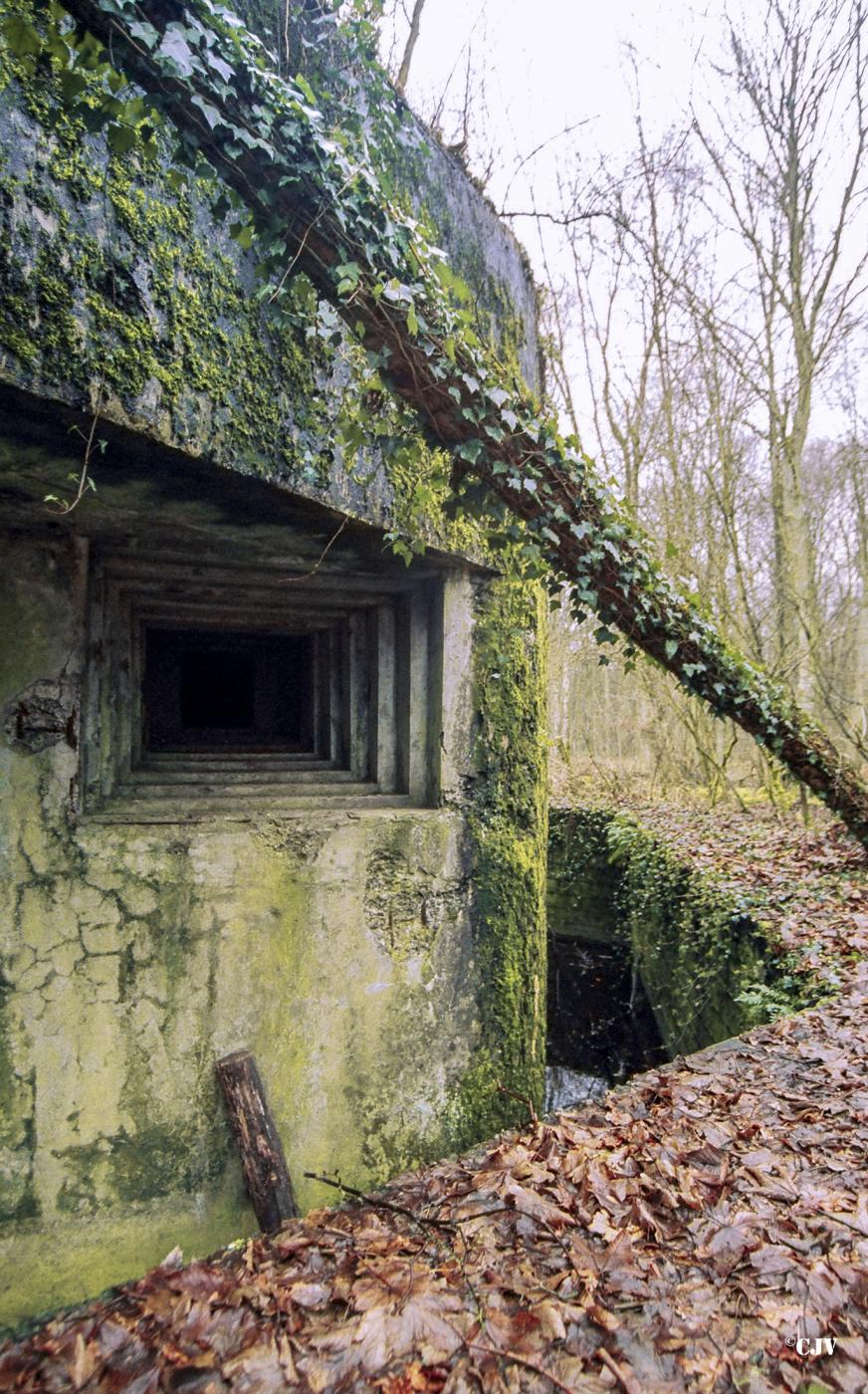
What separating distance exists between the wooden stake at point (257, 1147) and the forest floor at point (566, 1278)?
0.23m

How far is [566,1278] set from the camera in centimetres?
171

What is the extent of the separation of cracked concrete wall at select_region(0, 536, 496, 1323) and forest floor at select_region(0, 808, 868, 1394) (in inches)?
16.2

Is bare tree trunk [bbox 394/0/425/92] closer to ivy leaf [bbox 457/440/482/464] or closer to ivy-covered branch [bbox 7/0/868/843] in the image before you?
ivy-covered branch [bbox 7/0/868/843]

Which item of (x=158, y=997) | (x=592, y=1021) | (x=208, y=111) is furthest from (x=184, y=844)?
(x=592, y=1021)

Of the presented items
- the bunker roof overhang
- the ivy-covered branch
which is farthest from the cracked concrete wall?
the ivy-covered branch

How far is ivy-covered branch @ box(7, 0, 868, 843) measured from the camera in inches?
73.1

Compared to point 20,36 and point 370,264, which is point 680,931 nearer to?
point 370,264

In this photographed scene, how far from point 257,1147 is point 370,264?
10.4 feet

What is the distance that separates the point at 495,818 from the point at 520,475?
157 cm

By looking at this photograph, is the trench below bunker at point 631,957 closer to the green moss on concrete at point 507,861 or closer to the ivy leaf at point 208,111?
the green moss on concrete at point 507,861

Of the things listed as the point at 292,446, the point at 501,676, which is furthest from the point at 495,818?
the point at 292,446

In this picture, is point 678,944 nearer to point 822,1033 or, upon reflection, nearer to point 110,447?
point 822,1033

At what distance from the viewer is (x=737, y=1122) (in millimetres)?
A: 2375

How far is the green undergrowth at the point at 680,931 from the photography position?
13.9 feet
